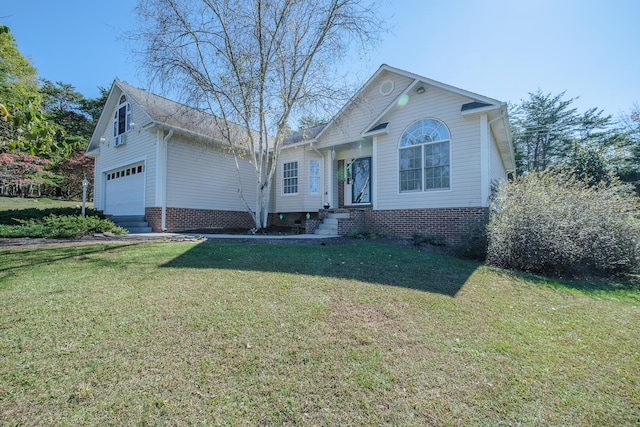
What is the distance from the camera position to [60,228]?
28.9 feet

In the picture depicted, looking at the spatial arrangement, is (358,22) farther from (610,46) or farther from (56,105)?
(56,105)

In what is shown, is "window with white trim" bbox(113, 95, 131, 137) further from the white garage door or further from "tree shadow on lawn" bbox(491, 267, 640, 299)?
"tree shadow on lawn" bbox(491, 267, 640, 299)

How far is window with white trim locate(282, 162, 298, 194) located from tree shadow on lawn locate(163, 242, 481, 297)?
262 inches

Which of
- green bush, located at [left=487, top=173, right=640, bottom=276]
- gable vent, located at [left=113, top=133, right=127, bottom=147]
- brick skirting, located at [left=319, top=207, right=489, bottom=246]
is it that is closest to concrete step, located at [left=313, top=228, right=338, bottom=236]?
brick skirting, located at [left=319, top=207, right=489, bottom=246]

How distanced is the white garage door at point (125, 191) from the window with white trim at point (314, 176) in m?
6.82

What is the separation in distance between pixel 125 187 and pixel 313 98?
30.4 feet

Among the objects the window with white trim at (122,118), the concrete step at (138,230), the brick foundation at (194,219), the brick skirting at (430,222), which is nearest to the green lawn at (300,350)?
the brick skirting at (430,222)

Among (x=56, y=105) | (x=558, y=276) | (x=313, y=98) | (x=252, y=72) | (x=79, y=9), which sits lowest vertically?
(x=558, y=276)

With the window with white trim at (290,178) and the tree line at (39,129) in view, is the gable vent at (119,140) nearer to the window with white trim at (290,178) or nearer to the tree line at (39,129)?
the tree line at (39,129)

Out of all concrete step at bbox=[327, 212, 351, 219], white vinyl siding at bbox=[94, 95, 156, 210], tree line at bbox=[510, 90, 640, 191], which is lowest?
concrete step at bbox=[327, 212, 351, 219]

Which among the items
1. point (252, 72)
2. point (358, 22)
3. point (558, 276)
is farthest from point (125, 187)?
point (558, 276)

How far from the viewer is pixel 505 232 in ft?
21.5

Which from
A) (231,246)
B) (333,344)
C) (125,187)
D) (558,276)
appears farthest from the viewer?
(125,187)

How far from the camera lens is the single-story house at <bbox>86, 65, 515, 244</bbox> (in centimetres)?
881
